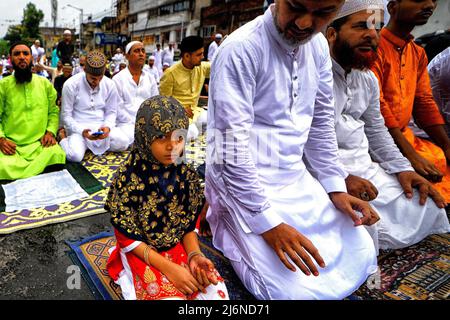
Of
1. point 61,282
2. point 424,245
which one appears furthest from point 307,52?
point 61,282

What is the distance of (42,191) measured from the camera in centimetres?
298

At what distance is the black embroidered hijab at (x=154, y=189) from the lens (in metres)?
1.48

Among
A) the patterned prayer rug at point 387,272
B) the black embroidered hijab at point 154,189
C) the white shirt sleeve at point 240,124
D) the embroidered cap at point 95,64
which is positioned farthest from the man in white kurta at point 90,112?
the white shirt sleeve at point 240,124

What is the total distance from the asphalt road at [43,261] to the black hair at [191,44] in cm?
287

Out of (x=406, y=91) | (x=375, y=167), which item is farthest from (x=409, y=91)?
(x=375, y=167)

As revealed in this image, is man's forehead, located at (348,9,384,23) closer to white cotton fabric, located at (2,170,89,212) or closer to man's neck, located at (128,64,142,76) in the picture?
white cotton fabric, located at (2,170,89,212)

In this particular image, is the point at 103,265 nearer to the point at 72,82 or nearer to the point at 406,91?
the point at 406,91

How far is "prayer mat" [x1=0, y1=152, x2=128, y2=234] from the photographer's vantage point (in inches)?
94.9

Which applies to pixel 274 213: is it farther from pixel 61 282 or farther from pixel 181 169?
pixel 61 282

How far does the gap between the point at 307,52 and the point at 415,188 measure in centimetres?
129

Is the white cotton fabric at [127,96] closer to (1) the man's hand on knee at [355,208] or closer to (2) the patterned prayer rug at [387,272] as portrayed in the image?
(2) the patterned prayer rug at [387,272]

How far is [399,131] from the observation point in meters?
2.57

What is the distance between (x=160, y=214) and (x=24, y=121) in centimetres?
255

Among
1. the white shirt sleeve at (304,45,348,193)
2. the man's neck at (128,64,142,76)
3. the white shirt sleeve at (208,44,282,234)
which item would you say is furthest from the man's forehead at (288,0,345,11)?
the man's neck at (128,64,142,76)
